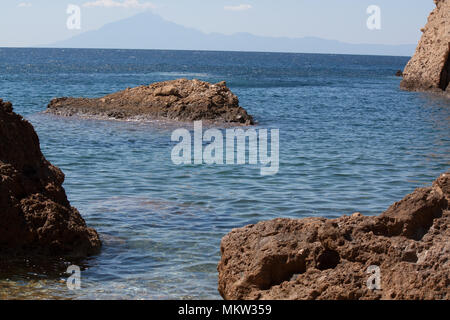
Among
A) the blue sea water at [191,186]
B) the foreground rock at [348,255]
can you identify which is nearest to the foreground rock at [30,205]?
the blue sea water at [191,186]

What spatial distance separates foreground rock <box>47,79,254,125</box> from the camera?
26109 mm

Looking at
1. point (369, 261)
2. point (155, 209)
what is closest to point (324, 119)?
point (155, 209)

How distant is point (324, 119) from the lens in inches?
1153

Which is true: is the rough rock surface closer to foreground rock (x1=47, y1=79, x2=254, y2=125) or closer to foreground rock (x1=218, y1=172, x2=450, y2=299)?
foreground rock (x1=47, y1=79, x2=254, y2=125)

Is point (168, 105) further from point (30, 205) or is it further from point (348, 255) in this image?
point (348, 255)

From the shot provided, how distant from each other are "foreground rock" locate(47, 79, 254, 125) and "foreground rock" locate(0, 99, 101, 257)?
17.2m

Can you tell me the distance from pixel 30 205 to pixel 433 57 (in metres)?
42.0

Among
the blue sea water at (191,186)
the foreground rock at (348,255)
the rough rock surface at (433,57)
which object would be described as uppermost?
the rough rock surface at (433,57)

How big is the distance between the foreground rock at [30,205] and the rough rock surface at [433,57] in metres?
39.4

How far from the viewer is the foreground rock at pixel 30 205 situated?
791 cm

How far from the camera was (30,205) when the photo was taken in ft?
26.6

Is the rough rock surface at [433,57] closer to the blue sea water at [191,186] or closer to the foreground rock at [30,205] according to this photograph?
the blue sea water at [191,186]

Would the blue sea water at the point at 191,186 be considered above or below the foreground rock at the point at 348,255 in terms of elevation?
below

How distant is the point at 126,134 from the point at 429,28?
33616 mm
